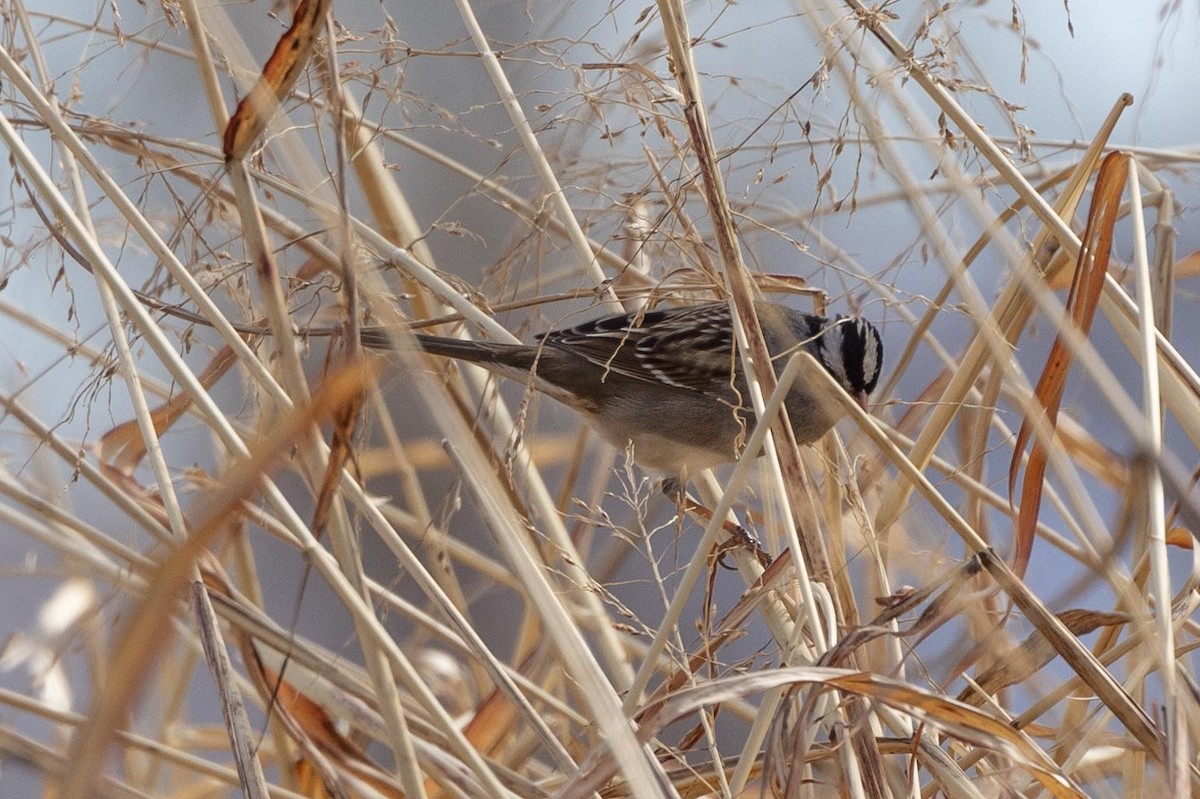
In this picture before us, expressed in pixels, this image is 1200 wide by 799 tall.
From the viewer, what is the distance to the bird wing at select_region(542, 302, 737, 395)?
262 cm

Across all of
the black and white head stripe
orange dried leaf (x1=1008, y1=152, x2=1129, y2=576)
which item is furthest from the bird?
orange dried leaf (x1=1008, y1=152, x2=1129, y2=576)

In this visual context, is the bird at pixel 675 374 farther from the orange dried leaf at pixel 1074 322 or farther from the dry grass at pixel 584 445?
the orange dried leaf at pixel 1074 322

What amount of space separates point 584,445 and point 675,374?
571 mm

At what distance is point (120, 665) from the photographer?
652 mm

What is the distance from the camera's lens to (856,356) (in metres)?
2.46

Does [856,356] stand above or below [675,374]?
above

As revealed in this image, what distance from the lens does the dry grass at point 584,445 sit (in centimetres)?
115

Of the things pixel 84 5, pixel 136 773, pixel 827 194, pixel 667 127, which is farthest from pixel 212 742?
pixel 84 5

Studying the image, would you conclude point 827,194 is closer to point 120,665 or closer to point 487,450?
point 487,450

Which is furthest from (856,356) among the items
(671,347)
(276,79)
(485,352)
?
(276,79)

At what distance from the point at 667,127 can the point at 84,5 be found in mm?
1764

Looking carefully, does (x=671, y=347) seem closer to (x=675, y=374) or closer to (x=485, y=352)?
(x=675, y=374)

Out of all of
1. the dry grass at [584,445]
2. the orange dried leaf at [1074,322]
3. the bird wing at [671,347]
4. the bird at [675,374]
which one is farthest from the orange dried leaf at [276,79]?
the bird wing at [671,347]

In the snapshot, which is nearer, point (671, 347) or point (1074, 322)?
point (1074, 322)
